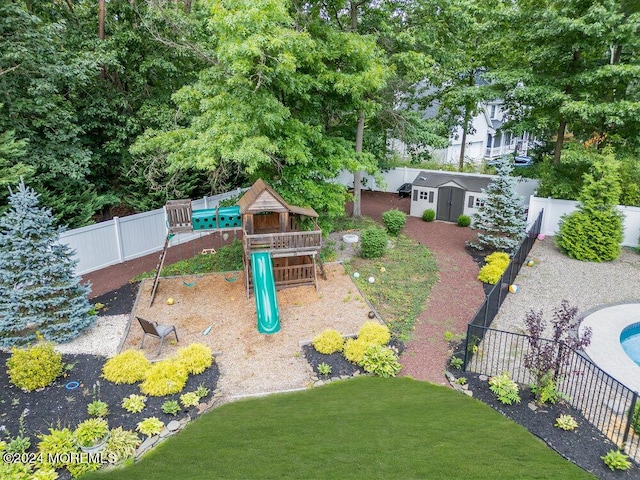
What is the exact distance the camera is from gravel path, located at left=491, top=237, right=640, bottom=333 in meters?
11.6

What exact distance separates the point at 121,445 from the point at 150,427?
56 cm

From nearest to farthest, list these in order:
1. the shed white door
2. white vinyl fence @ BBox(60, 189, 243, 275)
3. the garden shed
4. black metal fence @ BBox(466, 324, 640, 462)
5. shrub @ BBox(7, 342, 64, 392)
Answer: black metal fence @ BBox(466, 324, 640, 462) → shrub @ BBox(7, 342, 64, 392) → white vinyl fence @ BBox(60, 189, 243, 275) → the garden shed → the shed white door

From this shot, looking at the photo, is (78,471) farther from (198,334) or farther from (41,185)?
(41,185)

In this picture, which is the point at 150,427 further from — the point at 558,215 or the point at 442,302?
the point at 558,215

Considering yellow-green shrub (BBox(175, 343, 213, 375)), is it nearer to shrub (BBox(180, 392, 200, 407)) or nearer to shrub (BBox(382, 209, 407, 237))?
shrub (BBox(180, 392, 200, 407))

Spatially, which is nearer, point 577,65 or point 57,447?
point 57,447

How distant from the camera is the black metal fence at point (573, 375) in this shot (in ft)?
23.1

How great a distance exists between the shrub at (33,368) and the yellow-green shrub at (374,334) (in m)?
6.41

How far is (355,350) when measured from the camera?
9180 mm

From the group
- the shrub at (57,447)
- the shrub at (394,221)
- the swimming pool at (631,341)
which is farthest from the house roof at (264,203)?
the swimming pool at (631,341)

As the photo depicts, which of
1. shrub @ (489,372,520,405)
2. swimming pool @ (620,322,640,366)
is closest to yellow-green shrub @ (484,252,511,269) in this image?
swimming pool @ (620,322,640,366)

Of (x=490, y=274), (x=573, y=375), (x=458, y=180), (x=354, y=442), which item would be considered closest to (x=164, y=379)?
(x=354, y=442)

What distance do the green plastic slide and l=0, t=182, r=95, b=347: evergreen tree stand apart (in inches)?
167

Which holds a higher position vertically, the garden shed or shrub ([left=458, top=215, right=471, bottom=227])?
the garden shed
